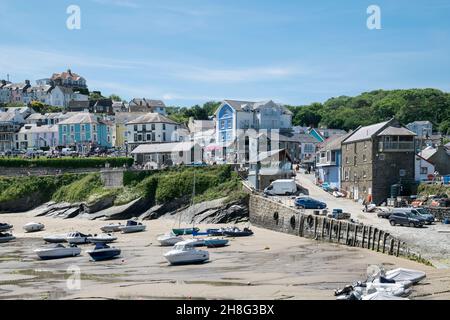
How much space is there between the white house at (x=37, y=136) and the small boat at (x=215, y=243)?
71688 millimetres

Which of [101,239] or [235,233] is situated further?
[235,233]

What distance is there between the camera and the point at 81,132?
337 ft

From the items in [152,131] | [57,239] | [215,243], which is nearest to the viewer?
[215,243]

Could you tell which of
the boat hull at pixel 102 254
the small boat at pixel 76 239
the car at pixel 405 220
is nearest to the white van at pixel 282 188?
the car at pixel 405 220

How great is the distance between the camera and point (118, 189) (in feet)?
219

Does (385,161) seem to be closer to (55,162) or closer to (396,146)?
(396,146)

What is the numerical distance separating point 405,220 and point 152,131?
5996 cm

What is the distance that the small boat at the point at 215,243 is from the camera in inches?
1566

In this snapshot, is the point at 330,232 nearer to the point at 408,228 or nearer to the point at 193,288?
the point at 408,228

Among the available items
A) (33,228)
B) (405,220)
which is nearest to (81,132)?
(33,228)

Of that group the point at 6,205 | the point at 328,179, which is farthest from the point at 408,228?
the point at 6,205

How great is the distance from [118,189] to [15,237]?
18.3 m

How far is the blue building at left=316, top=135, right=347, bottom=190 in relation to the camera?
60.4 m

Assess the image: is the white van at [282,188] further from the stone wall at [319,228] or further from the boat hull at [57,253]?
the boat hull at [57,253]
